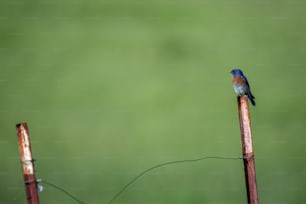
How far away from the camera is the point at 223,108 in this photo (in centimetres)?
1593

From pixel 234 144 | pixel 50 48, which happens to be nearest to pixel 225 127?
pixel 234 144

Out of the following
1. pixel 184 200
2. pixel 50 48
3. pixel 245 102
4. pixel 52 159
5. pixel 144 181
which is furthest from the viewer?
pixel 50 48

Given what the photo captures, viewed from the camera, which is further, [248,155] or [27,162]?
[248,155]

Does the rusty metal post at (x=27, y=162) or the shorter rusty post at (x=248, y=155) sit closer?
the rusty metal post at (x=27, y=162)

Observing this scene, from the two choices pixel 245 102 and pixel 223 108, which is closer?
pixel 245 102

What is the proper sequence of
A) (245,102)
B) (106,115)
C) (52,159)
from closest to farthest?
(245,102), (52,159), (106,115)

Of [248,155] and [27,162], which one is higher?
[248,155]

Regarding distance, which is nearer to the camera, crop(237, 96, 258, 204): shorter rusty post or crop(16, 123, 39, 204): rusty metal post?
crop(16, 123, 39, 204): rusty metal post

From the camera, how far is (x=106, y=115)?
15.9m

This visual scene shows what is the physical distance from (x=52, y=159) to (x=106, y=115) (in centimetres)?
198

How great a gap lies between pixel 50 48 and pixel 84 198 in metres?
7.22

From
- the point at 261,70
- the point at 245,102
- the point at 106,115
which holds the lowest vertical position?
the point at 245,102

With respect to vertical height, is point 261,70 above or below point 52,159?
above

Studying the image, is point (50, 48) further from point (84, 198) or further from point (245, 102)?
point (245, 102)
